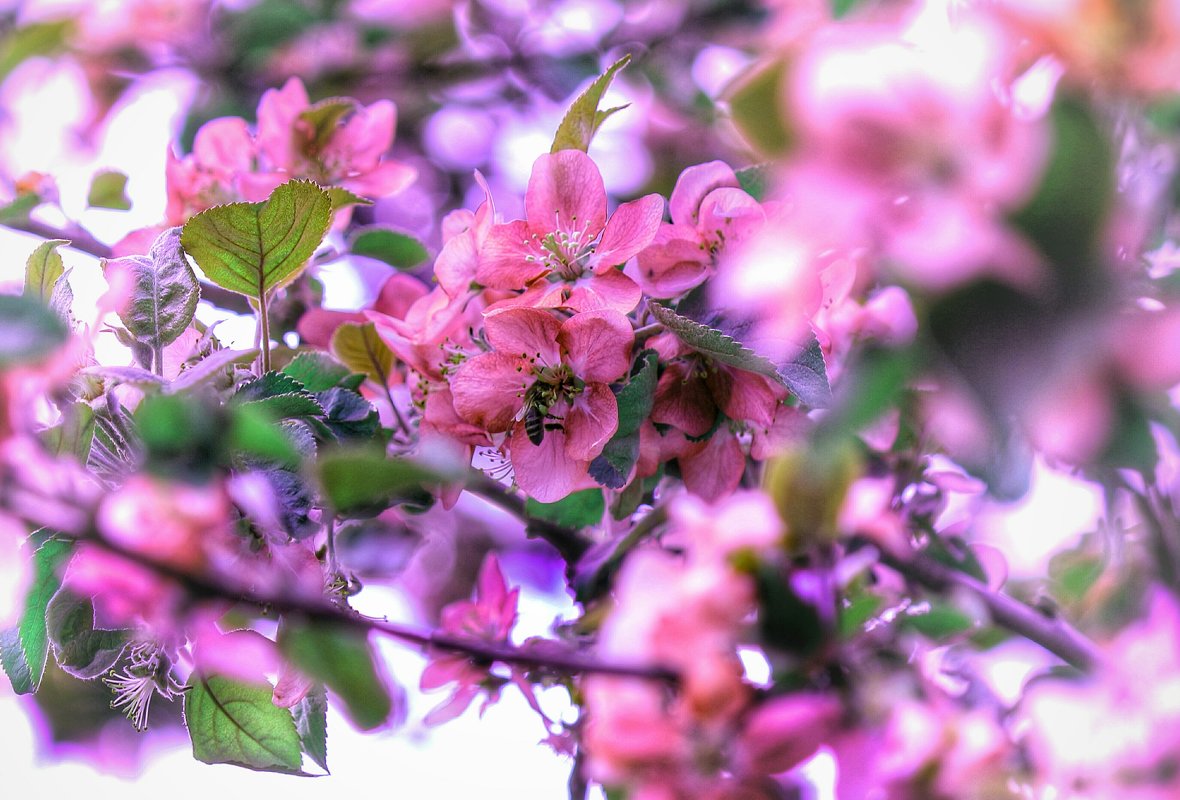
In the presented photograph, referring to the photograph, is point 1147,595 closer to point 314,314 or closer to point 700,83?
point 314,314

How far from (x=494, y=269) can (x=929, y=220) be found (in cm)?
47

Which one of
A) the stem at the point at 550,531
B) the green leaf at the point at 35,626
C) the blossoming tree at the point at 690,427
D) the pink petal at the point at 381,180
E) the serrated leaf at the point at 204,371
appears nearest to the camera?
the blossoming tree at the point at 690,427

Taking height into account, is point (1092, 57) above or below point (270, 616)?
above

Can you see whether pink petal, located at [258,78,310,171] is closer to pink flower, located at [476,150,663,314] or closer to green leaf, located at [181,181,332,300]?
green leaf, located at [181,181,332,300]

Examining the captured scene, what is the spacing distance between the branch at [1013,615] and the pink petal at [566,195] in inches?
12.3

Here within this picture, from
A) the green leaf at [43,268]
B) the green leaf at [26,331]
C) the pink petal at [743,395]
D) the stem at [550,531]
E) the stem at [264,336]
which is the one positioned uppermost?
the green leaf at [26,331]

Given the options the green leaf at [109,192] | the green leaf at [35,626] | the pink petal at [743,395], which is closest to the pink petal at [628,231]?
the pink petal at [743,395]

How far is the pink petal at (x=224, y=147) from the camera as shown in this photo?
100cm

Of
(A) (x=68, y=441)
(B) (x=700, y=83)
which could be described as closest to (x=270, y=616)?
(A) (x=68, y=441)

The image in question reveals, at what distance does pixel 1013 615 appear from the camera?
70 cm

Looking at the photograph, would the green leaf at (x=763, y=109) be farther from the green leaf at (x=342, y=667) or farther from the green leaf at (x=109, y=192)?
the green leaf at (x=109, y=192)

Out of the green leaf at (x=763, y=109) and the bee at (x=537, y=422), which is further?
the bee at (x=537, y=422)

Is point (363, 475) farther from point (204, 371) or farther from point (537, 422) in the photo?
point (537, 422)

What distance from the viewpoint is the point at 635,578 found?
0.48 meters
